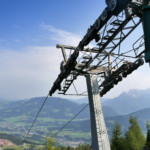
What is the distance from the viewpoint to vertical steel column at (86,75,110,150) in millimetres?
14375

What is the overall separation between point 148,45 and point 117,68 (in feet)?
37.1

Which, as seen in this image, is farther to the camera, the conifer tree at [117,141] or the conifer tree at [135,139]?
the conifer tree at [117,141]

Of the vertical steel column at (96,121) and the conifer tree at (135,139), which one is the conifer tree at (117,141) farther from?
the vertical steel column at (96,121)

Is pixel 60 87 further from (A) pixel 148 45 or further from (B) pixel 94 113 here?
(A) pixel 148 45

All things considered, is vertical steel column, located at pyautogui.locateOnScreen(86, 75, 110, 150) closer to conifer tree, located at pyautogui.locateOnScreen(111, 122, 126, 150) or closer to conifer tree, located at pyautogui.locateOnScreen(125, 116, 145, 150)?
conifer tree, located at pyautogui.locateOnScreen(125, 116, 145, 150)

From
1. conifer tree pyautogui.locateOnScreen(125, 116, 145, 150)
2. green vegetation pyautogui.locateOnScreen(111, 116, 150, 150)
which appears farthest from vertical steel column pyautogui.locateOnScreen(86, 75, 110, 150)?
green vegetation pyautogui.locateOnScreen(111, 116, 150, 150)

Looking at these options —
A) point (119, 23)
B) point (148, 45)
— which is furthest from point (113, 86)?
point (148, 45)

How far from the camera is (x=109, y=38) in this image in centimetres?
1284

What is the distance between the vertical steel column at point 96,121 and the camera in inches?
566

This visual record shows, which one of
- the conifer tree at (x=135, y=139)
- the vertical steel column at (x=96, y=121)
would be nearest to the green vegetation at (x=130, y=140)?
the conifer tree at (x=135, y=139)

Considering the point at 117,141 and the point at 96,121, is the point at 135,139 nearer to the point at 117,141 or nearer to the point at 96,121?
the point at 117,141

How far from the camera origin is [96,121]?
14789 mm

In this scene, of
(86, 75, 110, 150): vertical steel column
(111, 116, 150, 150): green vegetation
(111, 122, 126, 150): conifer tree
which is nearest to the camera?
(86, 75, 110, 150): vertical steel column

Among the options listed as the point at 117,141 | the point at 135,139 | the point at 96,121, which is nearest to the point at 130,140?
the point at 135,139
